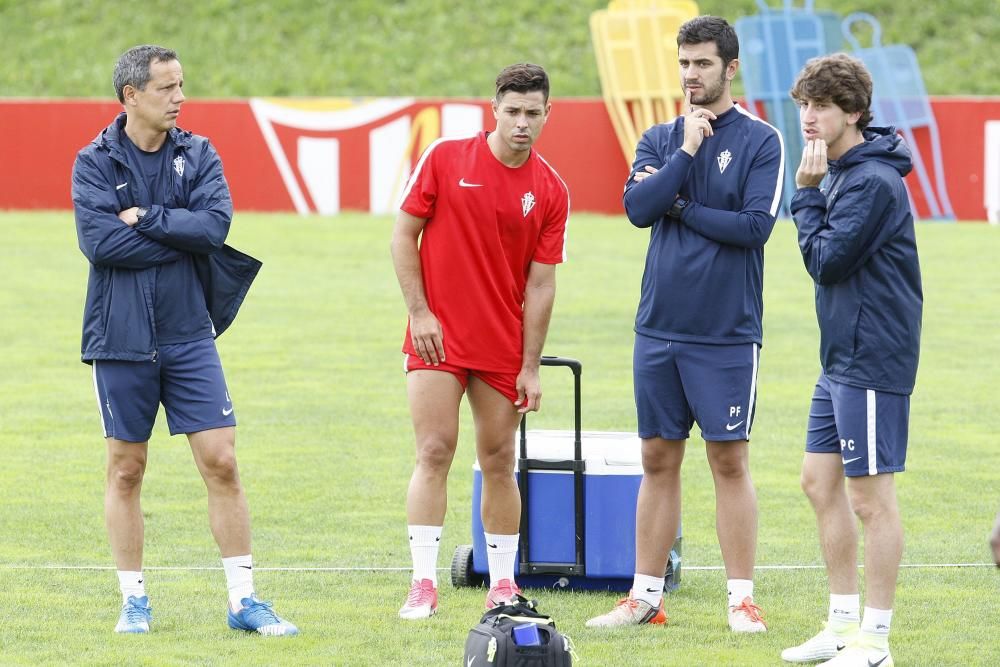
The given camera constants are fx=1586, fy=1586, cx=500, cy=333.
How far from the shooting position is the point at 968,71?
28484 millimetres

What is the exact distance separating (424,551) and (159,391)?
1.14 meters

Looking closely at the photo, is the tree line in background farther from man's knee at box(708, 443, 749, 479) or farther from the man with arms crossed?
man's knee at box(708, 443, 749, 479)

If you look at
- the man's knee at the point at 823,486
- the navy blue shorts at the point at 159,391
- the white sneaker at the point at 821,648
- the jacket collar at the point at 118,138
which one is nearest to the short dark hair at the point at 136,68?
the jacket collar at the point at 118,138

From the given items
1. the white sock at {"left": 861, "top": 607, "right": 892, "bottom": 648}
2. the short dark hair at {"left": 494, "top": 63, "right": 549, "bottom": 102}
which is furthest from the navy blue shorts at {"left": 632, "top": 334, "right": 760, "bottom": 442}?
the short dark hair at {"left": 494, "top": 63, "right": 549, "bottom": 102}

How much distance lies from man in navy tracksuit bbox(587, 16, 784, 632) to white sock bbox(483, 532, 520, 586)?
0.43 m

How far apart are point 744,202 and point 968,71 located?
24.4 m

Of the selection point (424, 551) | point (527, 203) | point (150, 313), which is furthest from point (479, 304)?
point (150, 313)

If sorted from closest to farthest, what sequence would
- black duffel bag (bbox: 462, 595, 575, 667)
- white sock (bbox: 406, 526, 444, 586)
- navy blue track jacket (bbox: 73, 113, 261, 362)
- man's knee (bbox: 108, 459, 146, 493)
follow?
Result: black duffel bag (bbox: 462, 595, 575, 667)
navy blue track jacket (bbox: 73, 113, 261, 362)
man's knee (bbox: 108, 459, 146, 493)
white sock (bbox: 406, 526, 444, 586)

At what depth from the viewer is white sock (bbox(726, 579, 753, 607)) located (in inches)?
224

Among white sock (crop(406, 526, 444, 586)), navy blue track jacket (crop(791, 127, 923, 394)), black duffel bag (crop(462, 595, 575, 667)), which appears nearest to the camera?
black duffel bag (crop(462, 595, 575, 667))

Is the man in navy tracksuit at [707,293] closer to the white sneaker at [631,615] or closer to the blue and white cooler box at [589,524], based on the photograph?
the white sneaker at [631,615]

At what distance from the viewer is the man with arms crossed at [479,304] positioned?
19.0ft

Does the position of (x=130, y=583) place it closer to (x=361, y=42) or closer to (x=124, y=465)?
(x=124, y=465)

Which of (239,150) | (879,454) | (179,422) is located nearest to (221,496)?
(179,422)
